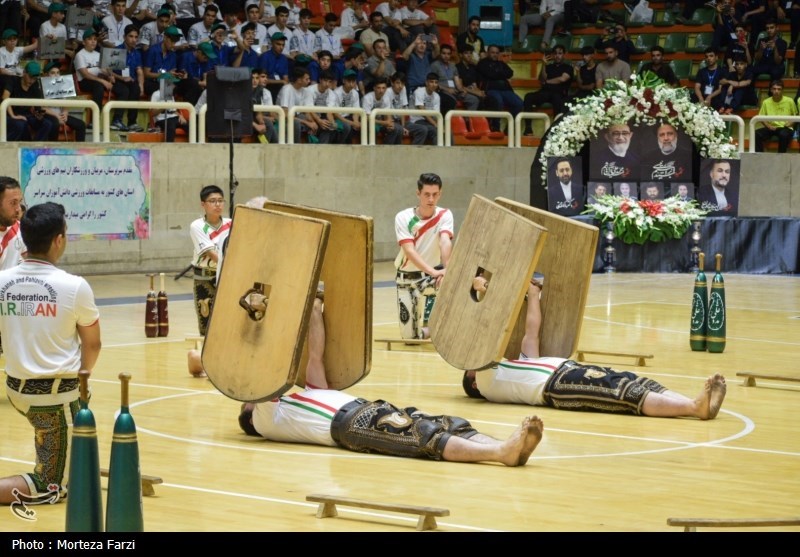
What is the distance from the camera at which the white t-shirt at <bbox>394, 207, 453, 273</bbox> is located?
14.4m

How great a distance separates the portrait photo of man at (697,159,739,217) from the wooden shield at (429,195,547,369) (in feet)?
40.9

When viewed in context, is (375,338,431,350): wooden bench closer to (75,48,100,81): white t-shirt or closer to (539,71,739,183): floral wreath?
(539,71,739,183): floral wreath

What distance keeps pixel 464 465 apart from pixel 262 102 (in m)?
14.2

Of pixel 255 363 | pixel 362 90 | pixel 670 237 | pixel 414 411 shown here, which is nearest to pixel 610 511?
pixel 414 411

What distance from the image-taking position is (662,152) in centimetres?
2227

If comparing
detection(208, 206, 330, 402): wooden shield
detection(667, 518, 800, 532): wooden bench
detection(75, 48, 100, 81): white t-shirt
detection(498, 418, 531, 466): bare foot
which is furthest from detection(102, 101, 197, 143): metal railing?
detection(667, 518, 800, 532): wooden bench

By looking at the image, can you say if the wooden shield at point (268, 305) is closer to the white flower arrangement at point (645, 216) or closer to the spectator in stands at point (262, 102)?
the spectator in stands at point (262, 102)

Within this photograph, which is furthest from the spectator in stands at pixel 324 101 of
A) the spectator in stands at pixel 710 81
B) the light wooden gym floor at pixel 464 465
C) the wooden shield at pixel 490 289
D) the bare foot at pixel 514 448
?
the bare foot at pixel 514 448

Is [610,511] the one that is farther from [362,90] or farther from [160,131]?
[362,90]

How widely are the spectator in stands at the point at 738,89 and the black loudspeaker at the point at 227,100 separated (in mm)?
9465

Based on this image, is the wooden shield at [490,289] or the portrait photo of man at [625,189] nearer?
the wooden shield at [490,289]

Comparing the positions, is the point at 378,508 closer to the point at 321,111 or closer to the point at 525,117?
the point at 321,111

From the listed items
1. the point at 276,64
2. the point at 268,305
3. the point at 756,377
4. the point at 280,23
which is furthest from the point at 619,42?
the point at 268,305

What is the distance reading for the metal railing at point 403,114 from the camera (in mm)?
23109
